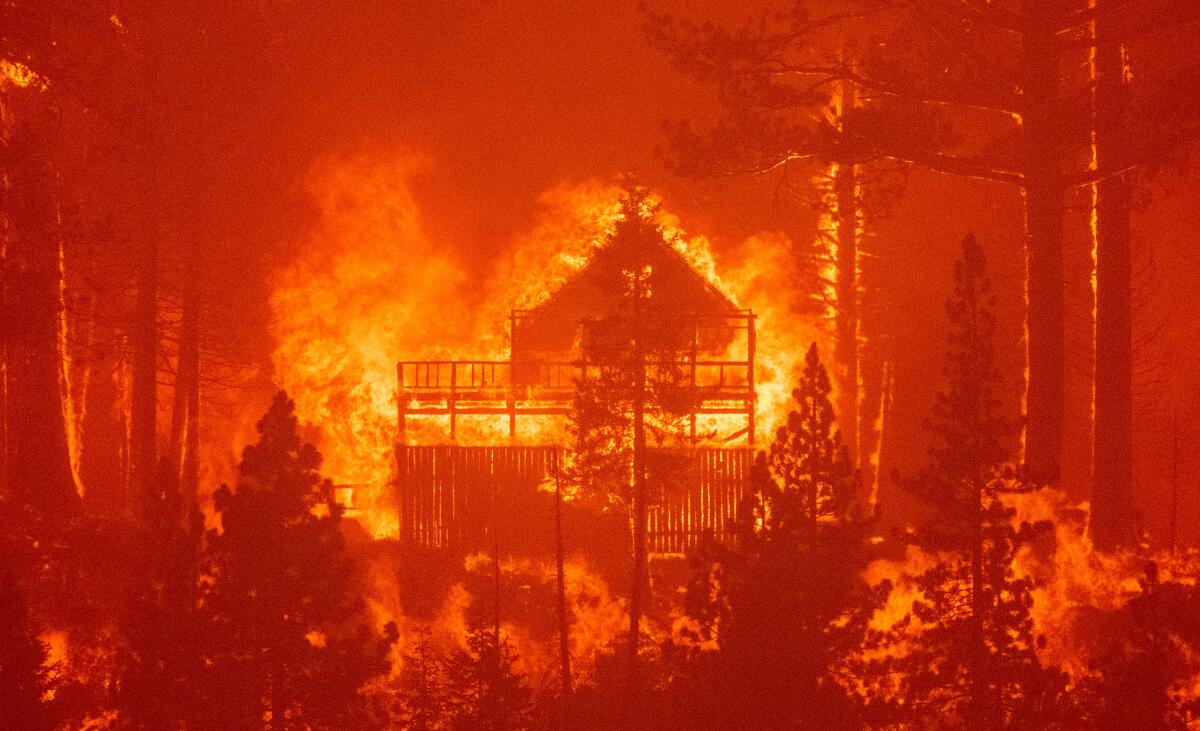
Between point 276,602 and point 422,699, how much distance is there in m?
2.95

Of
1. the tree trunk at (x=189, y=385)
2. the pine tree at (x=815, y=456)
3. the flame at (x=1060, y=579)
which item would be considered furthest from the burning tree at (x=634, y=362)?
the tree trunk at (x=189, y=385)

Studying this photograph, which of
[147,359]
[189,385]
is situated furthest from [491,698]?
[189,385]

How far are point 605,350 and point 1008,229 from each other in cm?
1775

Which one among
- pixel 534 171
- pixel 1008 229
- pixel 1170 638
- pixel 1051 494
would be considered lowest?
pixel 1170 638

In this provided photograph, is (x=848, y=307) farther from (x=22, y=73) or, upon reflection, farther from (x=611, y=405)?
(x=22, y=73)

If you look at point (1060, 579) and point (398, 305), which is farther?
point (398, 305)

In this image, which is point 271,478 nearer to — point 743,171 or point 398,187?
point 743,171

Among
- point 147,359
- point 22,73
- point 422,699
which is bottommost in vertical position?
point 422,699

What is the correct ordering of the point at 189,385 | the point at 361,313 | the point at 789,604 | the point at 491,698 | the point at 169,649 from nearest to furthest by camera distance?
the point at 169,649, the point at 789,604, the point at 491,698, the point at 189,385, the point at 361,313

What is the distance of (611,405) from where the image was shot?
18.2 meters

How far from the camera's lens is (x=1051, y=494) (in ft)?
51.0

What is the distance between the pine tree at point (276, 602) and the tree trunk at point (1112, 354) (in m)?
13.0

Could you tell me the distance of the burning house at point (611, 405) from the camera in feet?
59.2

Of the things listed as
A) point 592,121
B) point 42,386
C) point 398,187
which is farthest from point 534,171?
point 42,386
